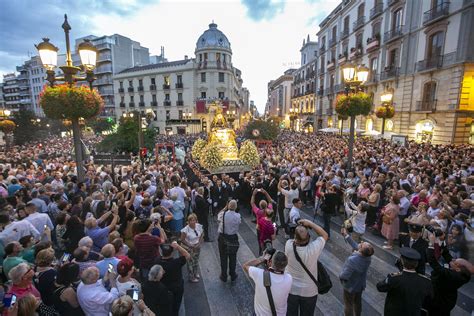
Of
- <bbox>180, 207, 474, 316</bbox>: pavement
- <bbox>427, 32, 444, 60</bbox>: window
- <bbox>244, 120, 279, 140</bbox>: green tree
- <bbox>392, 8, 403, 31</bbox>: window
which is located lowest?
<bbox>180, 207, 474, 316</bbox>: pavement

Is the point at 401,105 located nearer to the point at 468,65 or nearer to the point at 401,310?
the point at 468,65

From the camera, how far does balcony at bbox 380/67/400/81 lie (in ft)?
75.9

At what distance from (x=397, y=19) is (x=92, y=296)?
29.8m

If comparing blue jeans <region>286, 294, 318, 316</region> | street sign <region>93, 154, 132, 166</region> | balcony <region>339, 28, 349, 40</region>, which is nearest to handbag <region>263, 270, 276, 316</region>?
blue jeans <region>286, 294, 318, 316</region>

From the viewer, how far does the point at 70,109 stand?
6.28 meters

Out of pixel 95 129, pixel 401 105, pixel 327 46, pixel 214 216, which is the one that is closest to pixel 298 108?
pixel 327 46

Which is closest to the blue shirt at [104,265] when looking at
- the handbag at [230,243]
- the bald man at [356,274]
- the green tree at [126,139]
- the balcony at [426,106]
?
the handbag at [230,243]

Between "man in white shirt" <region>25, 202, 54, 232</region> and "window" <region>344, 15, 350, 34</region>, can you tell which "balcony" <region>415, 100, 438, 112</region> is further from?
"man in white shirt" <region>25, 202, 54, 232</region>

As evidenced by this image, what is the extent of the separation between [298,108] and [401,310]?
5746 centimetres

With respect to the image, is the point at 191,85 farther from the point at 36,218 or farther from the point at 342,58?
the point at 36,218

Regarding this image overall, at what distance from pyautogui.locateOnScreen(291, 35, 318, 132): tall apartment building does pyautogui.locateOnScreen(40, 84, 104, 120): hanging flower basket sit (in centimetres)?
4458

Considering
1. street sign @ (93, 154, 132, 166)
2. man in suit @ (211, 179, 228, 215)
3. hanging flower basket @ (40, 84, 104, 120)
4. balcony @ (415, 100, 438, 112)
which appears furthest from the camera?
balcony @ (415, 100, 438, 112)

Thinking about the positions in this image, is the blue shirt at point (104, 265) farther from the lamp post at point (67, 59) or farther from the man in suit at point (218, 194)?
the man in suit at point (218, 194)

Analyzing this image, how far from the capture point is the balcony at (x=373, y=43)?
25.8 metres
